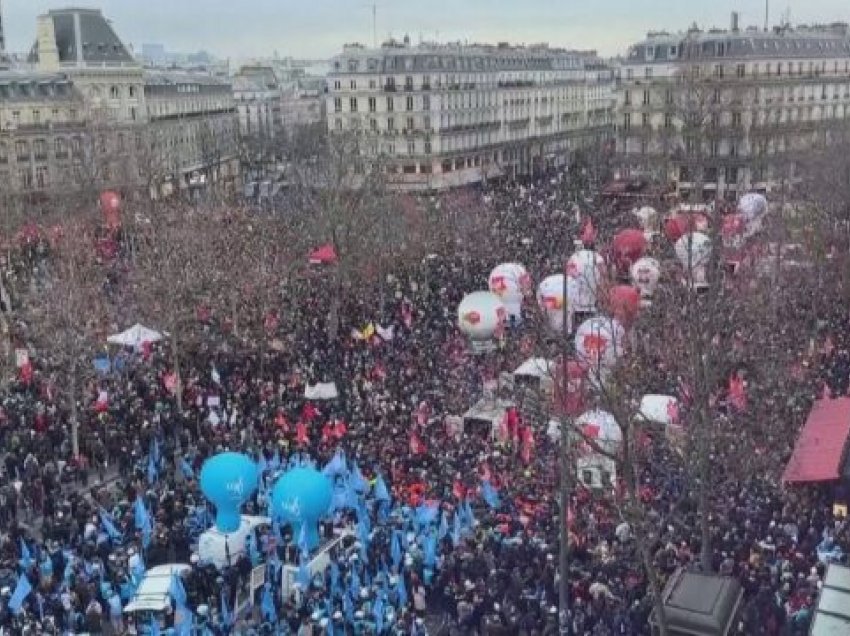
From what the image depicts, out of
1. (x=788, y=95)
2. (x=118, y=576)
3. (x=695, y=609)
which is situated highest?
(x=788, y=95)

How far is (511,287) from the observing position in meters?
32.5

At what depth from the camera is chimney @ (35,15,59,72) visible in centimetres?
6981

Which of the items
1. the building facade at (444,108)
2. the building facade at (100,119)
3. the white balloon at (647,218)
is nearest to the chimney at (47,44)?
the building facade at (100,119)

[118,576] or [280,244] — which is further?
[280,244]

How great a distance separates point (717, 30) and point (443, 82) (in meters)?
18.5

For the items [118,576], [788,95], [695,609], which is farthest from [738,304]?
[788,95]

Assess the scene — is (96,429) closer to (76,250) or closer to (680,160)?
(76,250)

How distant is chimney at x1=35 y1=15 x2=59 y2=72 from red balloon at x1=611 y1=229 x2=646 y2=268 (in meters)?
47.2

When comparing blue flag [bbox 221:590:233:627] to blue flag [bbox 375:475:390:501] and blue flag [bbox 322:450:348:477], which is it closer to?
blue flag [bbox 375:475:390:501]

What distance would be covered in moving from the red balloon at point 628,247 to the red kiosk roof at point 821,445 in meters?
13.9

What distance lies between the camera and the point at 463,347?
30.7 metres

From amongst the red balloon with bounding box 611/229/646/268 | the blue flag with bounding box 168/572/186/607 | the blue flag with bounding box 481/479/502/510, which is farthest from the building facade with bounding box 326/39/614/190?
the blue flag with bounding box 168/572/186/607

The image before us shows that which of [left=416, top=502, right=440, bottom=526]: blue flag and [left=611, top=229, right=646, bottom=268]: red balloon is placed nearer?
[left=416, top=502, right=440, bottom=526]: blue flag

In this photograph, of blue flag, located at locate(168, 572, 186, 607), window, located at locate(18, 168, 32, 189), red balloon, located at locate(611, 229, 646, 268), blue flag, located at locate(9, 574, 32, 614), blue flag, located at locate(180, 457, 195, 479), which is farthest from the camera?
window, located at locate(18, 168, 32, 189)
